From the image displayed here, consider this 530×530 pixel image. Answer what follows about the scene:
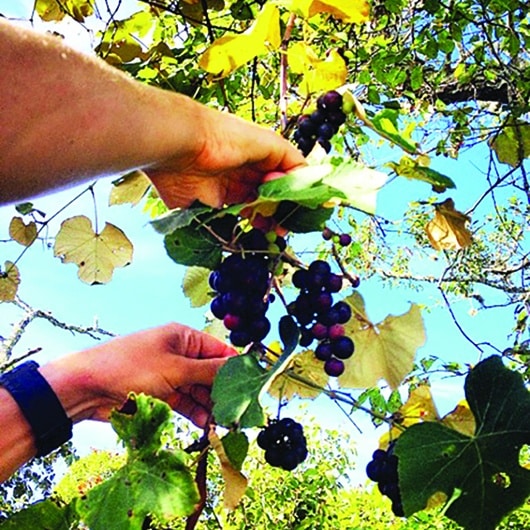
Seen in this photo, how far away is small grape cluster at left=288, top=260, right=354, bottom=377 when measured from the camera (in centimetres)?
88

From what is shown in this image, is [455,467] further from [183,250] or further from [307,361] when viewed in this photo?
[183,250]

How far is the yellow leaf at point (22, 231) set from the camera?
6.13ft

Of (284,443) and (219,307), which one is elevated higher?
(219,307)

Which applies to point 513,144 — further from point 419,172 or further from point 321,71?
point 419,172

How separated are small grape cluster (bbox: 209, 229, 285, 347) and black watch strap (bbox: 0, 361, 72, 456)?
41cm

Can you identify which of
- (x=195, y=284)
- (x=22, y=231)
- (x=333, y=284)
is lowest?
(x=333, y=284)

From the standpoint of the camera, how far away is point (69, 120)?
0.76 metres

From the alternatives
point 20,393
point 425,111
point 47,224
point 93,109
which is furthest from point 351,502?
point 93,109

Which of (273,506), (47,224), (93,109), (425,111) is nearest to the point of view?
(93,109)

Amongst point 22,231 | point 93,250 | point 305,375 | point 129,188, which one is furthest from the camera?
point 22,231

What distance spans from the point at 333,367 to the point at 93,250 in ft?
2.72

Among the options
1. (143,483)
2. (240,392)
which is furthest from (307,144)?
(143,483)

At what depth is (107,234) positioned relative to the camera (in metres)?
1.61

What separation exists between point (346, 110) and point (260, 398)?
39cm
